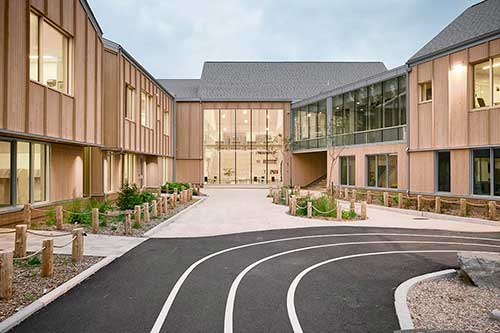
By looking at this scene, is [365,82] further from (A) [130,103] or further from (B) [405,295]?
(B) [405,295]

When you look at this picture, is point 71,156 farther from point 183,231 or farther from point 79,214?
point 183,231

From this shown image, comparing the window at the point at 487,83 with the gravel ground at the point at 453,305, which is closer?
the gravel ground at the point at 453,305

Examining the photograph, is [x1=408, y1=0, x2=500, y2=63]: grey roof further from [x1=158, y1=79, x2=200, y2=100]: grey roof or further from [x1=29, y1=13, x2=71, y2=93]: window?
[x1=158, y1=79, x2=200, y2=100]: grey roof

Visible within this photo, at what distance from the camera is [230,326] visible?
507cm

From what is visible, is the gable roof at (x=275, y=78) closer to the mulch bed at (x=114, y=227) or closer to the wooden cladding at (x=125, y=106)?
the wooden cladding at (x=125, y=106)

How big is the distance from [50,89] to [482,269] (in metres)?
14.0

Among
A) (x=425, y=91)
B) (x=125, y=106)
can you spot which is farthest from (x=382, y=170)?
(x=125, y=106)

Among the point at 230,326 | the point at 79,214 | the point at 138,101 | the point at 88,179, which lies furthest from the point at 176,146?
the point at 230,326

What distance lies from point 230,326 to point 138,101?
20.0 metres

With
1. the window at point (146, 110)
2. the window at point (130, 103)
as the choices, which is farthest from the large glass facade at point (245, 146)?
the window at point (130, 103)

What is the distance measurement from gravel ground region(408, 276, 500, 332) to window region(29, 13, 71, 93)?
13.0 metres

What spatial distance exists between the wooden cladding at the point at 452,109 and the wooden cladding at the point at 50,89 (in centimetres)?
1719

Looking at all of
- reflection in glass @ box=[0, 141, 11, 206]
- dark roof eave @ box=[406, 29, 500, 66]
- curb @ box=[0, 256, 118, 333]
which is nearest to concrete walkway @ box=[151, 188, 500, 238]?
curb @ box=[0, 256, 118, 333]

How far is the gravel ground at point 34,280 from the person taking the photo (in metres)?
5.69
